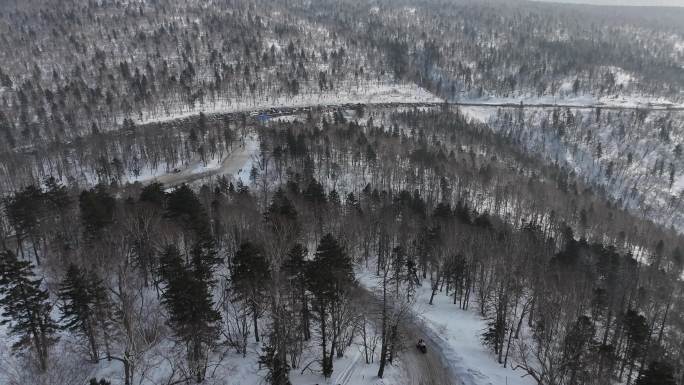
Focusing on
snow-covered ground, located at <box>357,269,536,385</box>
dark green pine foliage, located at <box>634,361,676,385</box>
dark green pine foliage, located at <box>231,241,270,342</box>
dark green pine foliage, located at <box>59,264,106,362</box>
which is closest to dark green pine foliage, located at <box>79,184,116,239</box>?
dark green pine foliage, located at <box>59,264,106,362</box>

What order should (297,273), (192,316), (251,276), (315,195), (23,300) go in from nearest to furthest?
(192,316) < (251,276) < (23,300) < (297,273) < (315,195)

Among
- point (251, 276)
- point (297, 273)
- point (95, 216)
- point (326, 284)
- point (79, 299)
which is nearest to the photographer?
point (326, 284)

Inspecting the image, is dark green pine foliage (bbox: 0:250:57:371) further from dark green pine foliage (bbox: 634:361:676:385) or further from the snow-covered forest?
dark green pine foliage (bbox: 634:361:676:385)

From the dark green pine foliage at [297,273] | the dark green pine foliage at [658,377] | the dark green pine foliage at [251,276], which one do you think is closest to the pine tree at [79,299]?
the dark green pine foliage at [251,276]

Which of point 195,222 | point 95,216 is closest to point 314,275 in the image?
point 195,222

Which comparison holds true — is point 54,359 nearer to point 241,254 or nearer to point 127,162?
point 241,254

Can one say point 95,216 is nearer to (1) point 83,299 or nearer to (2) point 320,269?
(1) point 83,299

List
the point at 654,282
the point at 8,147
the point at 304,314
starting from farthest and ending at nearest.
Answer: the point at 8,147 → the point at 654,282 → the point at 304,314

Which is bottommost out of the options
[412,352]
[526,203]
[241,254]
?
[526,203]


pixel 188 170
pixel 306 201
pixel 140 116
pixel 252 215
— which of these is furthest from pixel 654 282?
pixel 140 116

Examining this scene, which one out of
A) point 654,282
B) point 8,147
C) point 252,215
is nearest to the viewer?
point 252,215
